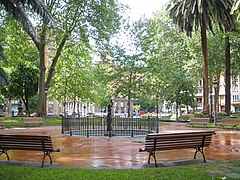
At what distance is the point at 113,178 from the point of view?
22.7 ft

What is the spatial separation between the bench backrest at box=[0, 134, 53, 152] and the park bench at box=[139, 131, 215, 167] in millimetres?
2793

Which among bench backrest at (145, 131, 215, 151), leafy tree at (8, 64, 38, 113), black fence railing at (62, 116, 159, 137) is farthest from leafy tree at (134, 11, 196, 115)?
bench backrest at (145, 131, 215, 151)

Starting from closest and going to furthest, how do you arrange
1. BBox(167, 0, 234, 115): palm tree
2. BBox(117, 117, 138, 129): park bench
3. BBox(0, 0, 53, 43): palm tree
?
BBox(0, 0, 53, 43): palm tree, BBox(117, 117, 138, 129): park bench, BBox(167, 0, 234, 115): palm tree

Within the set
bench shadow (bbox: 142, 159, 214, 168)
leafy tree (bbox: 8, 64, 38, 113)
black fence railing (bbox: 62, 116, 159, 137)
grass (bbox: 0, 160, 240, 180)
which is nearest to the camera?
grass (bbox: 0, 160, 240, 180)

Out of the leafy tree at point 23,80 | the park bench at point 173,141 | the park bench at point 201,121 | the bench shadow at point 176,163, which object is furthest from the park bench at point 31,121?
the bench shadow at point 176,163

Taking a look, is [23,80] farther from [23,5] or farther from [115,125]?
[23,5]

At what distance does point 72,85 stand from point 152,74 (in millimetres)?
18583

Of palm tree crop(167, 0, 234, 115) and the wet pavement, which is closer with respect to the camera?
the wet pavement

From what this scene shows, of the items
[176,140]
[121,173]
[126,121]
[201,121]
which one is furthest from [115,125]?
[121,173]

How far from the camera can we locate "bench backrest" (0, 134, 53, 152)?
343 inches

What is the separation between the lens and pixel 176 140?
9.03 meters

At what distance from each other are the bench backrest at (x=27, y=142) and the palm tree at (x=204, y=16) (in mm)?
20279

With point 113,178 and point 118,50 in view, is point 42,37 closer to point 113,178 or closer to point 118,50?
point 118,50

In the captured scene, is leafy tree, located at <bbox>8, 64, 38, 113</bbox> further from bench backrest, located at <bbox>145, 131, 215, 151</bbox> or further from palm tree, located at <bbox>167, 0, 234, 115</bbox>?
bench backrest, located at <bbox>145, 131, 215, 151</bbox>
